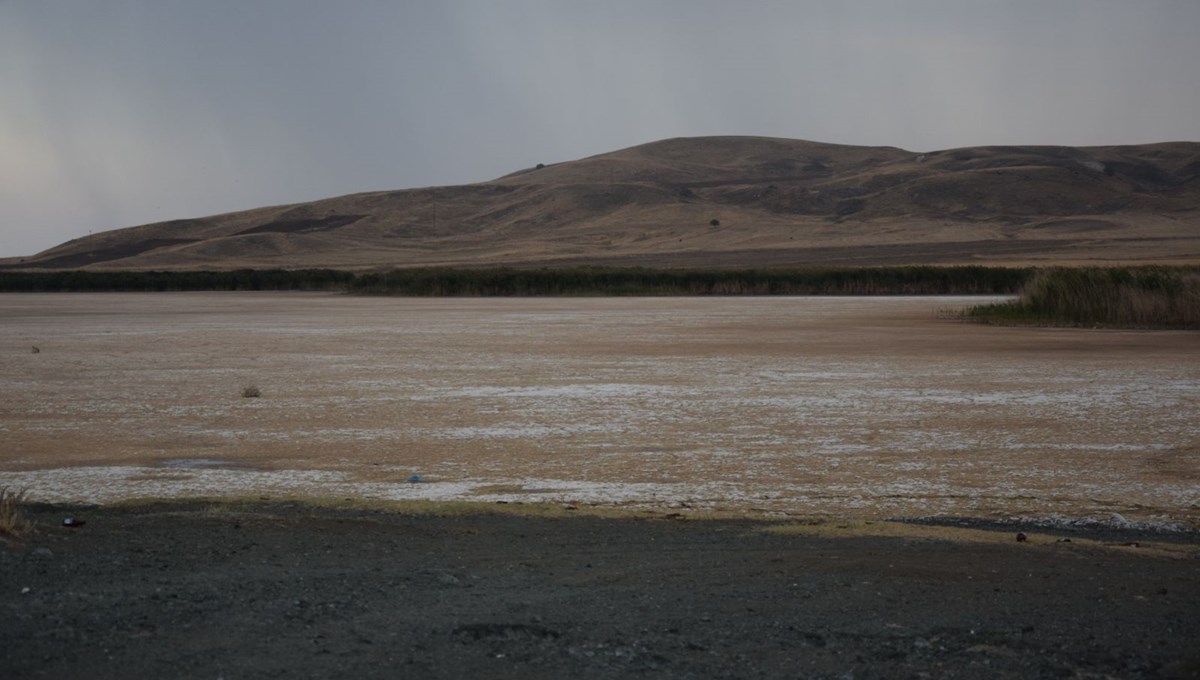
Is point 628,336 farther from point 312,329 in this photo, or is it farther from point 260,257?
point 260,257

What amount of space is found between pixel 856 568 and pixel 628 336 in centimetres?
2083

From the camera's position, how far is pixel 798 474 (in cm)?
1053

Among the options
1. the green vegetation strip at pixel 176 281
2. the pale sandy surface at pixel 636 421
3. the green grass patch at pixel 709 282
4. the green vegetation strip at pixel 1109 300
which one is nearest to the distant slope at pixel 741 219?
the green vegetation strip at pixel 176 281

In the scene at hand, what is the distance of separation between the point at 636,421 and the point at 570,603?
7.36m

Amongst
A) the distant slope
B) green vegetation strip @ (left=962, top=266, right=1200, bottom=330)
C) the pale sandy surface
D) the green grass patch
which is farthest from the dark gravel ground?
the distant slope

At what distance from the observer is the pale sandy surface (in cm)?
994

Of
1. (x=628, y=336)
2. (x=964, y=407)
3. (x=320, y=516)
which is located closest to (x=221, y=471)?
(x=320, y=516)

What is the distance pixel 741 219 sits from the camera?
133375 millimetres

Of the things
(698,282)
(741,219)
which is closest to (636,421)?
(698,282)

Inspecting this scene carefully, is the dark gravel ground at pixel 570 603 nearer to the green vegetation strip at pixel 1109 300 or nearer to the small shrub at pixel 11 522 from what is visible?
the small shrub at pixel 11 522

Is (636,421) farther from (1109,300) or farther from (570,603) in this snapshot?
(1109,300)

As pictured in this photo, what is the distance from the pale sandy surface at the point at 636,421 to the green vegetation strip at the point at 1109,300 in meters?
3.39

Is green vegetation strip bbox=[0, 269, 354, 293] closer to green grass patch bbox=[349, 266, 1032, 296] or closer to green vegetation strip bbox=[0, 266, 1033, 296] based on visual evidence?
green vegetation strip bbox=[0, 266, 1033, 296]

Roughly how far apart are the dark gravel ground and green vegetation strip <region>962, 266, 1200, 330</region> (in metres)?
24.0
